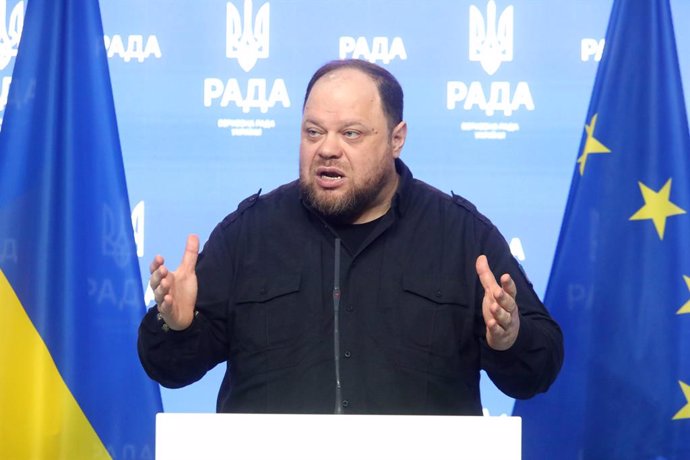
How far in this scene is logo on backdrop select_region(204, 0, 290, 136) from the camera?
3.58m

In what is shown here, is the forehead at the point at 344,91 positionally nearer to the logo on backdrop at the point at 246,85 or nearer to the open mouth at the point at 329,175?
the open mouth at the point at 329,175

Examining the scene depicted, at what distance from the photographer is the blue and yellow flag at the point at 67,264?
118 inches

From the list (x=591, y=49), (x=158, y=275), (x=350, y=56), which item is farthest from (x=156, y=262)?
(x=591, y=49)

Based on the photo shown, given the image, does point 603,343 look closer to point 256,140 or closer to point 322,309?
point 322,309

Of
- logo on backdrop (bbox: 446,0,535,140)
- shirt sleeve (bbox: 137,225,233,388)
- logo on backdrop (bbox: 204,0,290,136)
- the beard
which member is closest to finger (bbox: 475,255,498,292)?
the beard

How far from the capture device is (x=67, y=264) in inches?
120

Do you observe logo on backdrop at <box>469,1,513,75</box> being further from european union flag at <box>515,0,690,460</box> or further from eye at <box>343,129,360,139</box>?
eye at <box>343,129,360,139</box>

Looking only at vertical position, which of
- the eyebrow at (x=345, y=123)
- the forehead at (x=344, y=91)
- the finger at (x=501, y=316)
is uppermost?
the forehead at (x=344, y=91)

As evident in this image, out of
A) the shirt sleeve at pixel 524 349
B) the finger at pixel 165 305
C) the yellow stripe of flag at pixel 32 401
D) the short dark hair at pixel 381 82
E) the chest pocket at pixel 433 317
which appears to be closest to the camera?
the finger at pixel 165 305

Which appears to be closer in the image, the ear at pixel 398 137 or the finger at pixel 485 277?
the finger at pixel 485 277

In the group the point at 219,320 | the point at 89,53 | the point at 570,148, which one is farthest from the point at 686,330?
the point at 89,53

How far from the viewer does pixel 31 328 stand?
3.01 m

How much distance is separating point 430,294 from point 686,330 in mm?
983

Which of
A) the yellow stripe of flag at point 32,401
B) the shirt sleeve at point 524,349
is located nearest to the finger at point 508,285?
the shirt sleeve at point 524,349
